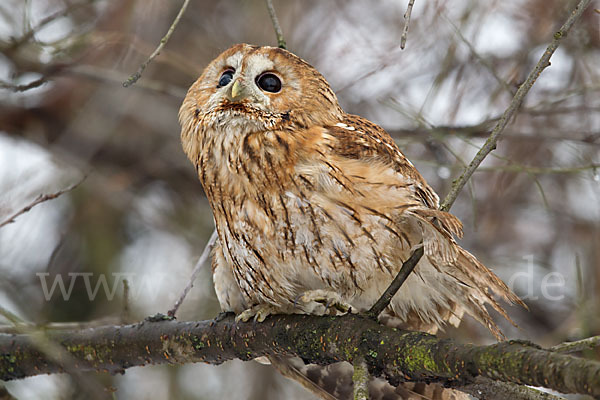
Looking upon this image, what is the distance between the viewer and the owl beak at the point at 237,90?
2223 millimetres

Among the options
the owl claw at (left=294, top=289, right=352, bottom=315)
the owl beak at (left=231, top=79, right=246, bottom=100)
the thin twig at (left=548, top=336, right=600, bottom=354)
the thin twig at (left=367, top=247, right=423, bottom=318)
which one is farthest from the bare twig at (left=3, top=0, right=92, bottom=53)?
the thin twig at (left=548, top=336, right=600, bottom=354)

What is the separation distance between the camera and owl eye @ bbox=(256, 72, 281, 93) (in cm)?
236

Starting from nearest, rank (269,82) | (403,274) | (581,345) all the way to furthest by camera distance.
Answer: (581,345), (403,274), (269,82)

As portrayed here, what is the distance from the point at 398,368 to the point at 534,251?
11.2 feet

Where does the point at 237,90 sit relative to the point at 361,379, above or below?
above

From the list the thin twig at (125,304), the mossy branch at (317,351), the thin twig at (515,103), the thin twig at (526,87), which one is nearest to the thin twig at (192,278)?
the mossy branch at (317,351)

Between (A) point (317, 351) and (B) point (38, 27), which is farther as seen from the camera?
(B) point (38, 27)

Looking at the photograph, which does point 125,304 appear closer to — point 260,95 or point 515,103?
point 260,95

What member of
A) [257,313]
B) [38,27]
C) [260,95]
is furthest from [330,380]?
[38,27]

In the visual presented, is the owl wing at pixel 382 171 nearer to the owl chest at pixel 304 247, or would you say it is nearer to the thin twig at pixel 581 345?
the owl chest at pixel 304 247

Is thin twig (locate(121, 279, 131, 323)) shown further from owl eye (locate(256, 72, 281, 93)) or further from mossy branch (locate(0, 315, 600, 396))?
owl eye (locate(256, 72, 281, 93))

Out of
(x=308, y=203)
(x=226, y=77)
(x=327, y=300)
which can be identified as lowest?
(x=327, y=300)

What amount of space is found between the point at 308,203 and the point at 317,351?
47cm

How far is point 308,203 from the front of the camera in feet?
6.98
